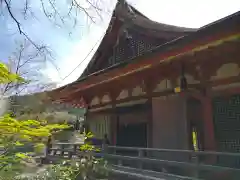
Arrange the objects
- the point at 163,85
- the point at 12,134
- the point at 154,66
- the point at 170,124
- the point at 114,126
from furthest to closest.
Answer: the point at 114,126 → the point at 163,85 → the point at 170,124 → the point at 154,66 → the point at 12,134

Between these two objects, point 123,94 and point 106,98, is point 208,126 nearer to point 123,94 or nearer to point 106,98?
point 123,94

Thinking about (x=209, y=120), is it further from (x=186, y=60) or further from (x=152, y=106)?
(x=152, y=106)

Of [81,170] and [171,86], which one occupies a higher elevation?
[171,86]

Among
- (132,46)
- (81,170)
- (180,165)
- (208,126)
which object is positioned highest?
(132,46)

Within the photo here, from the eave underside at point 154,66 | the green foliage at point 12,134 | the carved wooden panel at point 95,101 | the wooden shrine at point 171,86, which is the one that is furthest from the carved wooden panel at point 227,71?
the carved wooden panel at point 95,101

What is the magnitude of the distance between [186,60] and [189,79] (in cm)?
57

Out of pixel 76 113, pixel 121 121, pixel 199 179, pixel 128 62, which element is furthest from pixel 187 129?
pixel 76 113

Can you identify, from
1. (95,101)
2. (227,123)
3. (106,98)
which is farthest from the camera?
(95,101)

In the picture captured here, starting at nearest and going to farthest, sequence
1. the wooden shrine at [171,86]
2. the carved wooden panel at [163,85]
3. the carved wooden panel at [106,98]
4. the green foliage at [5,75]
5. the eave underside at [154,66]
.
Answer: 1. the green foliage at [5,75]
2. the eave underside at [154,66]
3. the wooden shrine at [171,86]
4. the carved wooden panel at [163,85]
5. the carved wooden panel at [106,98]

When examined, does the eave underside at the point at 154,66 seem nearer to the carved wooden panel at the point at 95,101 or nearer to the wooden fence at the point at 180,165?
the carved wooden panel at the point at 95,101

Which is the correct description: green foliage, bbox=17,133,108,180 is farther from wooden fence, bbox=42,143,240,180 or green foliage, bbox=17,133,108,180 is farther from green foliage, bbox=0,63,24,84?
green foliage, bbox=0,63,24,84

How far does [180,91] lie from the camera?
5594 millimetres

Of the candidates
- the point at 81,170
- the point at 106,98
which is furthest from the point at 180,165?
the point at 106,98

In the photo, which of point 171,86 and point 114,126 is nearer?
point 171,86
